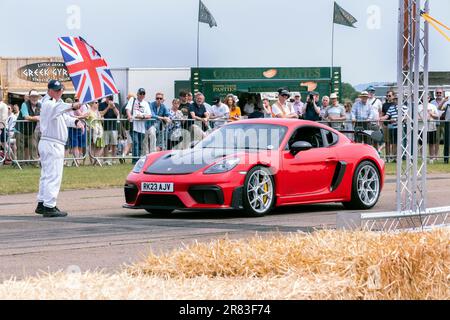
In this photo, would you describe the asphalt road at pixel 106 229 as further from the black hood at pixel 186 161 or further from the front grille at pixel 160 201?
the black hood at pixel 186 161

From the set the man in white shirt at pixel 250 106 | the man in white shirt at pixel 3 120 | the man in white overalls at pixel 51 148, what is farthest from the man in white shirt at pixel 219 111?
the man in white overalls at pixel 51 148

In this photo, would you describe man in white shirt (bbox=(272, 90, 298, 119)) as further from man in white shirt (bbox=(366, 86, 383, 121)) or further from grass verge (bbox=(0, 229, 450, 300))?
grass verge (bbox=(0, 229, 450, 300))

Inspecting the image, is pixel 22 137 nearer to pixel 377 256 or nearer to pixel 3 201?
pixel 3 201

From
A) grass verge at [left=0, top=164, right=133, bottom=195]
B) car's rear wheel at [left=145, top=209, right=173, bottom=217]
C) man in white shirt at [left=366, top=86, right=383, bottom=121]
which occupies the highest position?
man in white shirt at [left=366, top=86, right=383, bottom=121]

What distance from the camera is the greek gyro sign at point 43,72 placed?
3997cm

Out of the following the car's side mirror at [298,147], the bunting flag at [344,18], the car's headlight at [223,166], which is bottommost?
the car's headlight at [223,166]

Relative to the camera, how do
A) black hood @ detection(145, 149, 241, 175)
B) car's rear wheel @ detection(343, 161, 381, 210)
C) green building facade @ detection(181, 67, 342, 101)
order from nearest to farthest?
black hood @ detection(145, 149, 241, 175) < car's rear wheel @ detection(343, 161, 381, 210) < green building facade @ detection(181, 67, 342, 101)

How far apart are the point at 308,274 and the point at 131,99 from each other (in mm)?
20809

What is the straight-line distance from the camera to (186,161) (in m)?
14.9

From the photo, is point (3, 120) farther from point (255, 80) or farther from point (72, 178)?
point (255, 80)

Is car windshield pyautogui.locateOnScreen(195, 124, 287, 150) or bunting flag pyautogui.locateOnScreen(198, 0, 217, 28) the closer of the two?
car windshield pyautogui.locateOnScreen(195, 124, 287, 150)

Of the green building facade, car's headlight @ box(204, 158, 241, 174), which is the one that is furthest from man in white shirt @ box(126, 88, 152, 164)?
the green building facade

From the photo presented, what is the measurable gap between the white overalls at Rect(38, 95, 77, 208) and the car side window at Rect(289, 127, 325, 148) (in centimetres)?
334

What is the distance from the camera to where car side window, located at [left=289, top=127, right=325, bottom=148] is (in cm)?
1579
